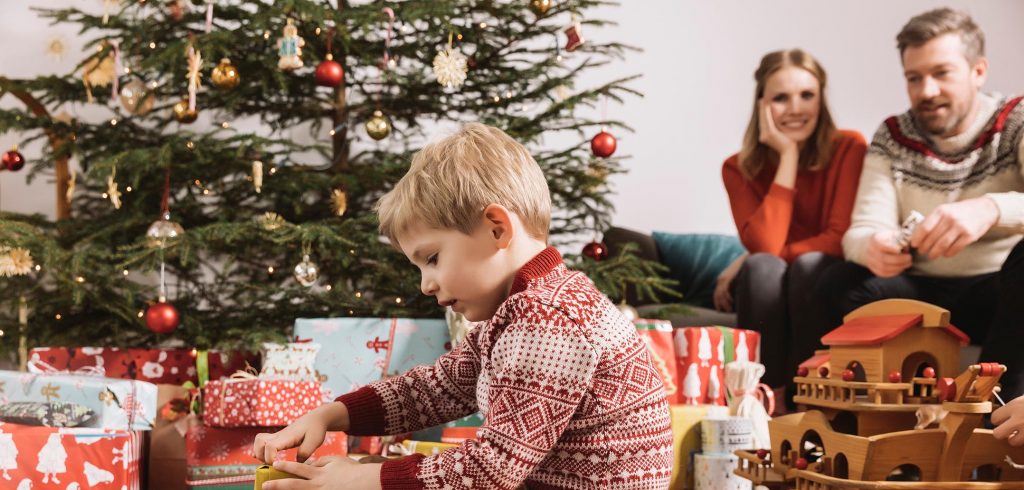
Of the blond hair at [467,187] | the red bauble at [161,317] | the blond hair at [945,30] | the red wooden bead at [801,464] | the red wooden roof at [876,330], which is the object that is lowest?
the red wooden bead at [801,464]

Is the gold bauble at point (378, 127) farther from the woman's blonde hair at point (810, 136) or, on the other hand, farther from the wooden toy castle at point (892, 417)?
the wooden toy castle at point (892, 417)

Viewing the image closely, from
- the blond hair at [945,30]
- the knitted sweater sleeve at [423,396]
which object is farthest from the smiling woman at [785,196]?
the knitted sweater sleeve at [423,396]

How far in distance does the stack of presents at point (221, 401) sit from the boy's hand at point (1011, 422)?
56 cm

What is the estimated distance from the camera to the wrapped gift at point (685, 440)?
1864 millimetres

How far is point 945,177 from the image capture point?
2148mm

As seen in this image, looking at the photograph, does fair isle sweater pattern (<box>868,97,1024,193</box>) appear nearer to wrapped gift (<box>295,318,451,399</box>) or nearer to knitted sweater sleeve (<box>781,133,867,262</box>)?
knitted sweater sleeve (<box>781,133,867,262</box>)

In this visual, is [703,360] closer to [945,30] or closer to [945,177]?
[945,177]

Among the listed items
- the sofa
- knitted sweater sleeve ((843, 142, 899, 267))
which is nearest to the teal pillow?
the sofa

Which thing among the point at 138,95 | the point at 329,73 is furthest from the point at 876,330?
the point at 138,95

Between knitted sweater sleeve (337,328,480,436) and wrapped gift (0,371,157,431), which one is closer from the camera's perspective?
knitted sweater sleeve (337,328,480,436)

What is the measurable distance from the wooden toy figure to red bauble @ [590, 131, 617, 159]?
0.73 metres

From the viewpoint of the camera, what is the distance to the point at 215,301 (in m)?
2.38

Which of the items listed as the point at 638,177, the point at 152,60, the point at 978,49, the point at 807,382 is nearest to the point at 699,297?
the point at 638,177

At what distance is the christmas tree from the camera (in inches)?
83.6
